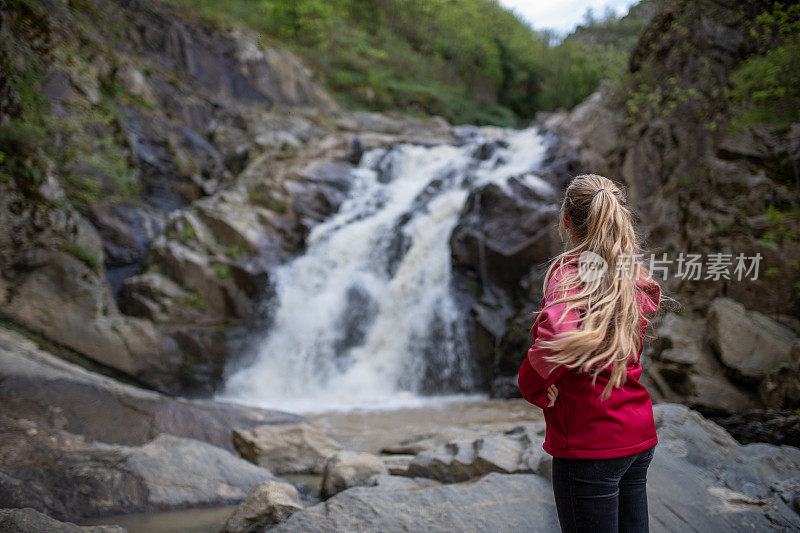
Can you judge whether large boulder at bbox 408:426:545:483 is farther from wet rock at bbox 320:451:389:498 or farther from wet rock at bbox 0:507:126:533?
wet rock at bbox 0:507:126:533

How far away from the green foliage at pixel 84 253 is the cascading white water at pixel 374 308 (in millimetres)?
3584

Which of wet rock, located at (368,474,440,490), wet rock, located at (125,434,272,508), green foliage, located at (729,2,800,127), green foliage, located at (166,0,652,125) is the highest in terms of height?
green foliage, located at (166,0,652,125)

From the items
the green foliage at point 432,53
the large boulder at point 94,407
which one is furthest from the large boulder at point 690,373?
the green foliage at point 432,53

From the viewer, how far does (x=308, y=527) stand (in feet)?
9.52

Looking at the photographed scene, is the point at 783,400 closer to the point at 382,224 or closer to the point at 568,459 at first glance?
the point at 568,459

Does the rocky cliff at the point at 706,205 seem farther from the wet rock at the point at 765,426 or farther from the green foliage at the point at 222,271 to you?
the green foliage at the point at 222,271

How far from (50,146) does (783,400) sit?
12473 mm

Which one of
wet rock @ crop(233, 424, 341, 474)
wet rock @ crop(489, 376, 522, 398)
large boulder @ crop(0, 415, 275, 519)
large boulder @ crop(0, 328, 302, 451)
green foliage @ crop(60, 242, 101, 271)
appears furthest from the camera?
wet rock @ crop(489, 376, 522, 398)

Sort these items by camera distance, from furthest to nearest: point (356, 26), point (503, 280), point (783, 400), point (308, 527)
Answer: point (356, 26) < point (503, 280) < point (783, 400) < point (308, 527)

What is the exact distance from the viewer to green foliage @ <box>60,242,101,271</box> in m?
9.00

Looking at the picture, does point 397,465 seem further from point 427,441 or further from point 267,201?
point 267,201

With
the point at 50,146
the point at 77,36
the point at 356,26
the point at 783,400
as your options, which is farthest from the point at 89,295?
the point at 356,26

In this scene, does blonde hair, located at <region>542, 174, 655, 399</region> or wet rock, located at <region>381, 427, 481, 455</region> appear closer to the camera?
blonde hair, located at <region>542, 174, 655, 399</region>

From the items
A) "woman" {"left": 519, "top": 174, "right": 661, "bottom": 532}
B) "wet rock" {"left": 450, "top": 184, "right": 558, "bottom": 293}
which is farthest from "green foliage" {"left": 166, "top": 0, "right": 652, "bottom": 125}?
"woman" {"left": 519, "top": 174, "right": 661, "bottom": 532}
